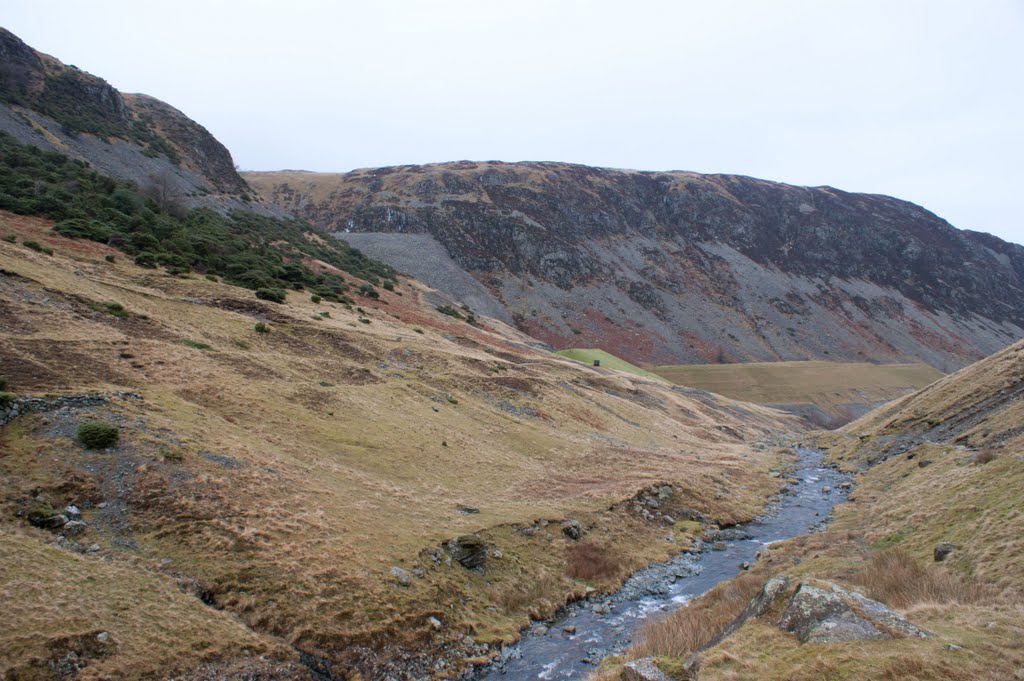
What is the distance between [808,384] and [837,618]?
95539mm

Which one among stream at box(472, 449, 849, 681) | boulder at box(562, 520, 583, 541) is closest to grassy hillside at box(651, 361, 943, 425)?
stream at box(472, 449, 849, 681)

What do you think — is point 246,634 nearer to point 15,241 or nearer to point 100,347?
point 100,347

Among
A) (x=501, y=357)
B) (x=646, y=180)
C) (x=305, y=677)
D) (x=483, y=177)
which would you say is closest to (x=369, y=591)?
(x=305, y=677)

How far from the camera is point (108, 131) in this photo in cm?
8588

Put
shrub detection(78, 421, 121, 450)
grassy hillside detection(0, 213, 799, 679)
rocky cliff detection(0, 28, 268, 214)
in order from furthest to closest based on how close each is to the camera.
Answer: rocky cliff detection(0, 28, 268, 214) → shrub detection(78, 421, 121, 450) → grassy hillside detection(0, 213, 799, 679)

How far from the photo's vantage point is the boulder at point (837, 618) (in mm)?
10984

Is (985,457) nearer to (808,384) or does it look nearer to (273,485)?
(273,485)

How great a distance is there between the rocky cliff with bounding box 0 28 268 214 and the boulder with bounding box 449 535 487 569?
72.0 m

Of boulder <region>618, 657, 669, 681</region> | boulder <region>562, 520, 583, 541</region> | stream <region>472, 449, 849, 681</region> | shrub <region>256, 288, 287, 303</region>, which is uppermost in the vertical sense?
shrub <region>256, 288, 287, 303</region>

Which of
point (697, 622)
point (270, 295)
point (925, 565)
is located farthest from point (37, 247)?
point (925, 565)

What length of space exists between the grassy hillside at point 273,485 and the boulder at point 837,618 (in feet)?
30.2

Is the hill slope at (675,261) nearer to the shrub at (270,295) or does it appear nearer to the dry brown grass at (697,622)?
the shrub at (270,295)

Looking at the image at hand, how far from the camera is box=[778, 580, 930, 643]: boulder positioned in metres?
11.0

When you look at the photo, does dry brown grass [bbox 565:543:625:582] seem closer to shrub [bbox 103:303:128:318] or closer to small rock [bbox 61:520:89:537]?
small rock [bbox 61:520:89:537]
